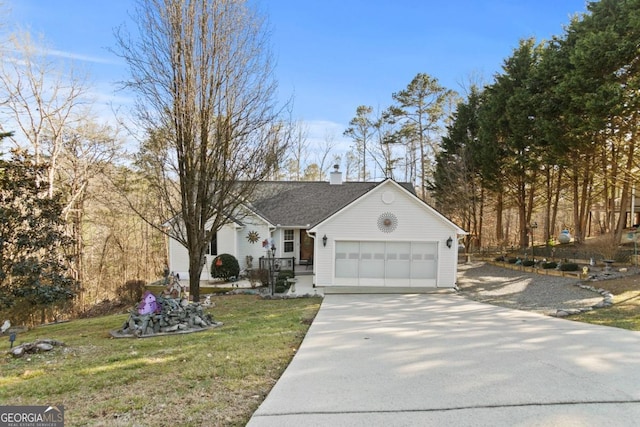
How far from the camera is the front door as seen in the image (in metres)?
20.5

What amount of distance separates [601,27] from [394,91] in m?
17.3

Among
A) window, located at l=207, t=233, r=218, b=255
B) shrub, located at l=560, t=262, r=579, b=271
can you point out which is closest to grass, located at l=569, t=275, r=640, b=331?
shrub, located at l=560, t=262, r=579, b=271

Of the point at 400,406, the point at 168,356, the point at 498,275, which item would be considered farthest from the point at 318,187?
the point at 400,406

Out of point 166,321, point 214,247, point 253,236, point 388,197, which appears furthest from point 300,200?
point 166,321

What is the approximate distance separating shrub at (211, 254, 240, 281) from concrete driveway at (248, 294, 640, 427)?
30.4 ft

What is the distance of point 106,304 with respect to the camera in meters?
16.8

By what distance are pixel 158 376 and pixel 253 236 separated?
13883 mm

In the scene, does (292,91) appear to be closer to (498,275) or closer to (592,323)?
(592,323)

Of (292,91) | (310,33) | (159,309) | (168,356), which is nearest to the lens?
(168,356)

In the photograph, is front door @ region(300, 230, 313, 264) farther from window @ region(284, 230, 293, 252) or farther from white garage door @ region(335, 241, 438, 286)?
white garage door @ region(335, 241, 438, 286)

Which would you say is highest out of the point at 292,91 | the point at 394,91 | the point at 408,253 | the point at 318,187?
the point at 394,91

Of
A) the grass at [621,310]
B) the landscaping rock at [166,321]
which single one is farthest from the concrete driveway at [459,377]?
the landscaping rock at [166,321]

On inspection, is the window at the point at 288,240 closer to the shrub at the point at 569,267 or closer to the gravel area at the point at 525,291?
the gravel area at the point at 525,291

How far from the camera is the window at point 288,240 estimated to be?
20219mm
